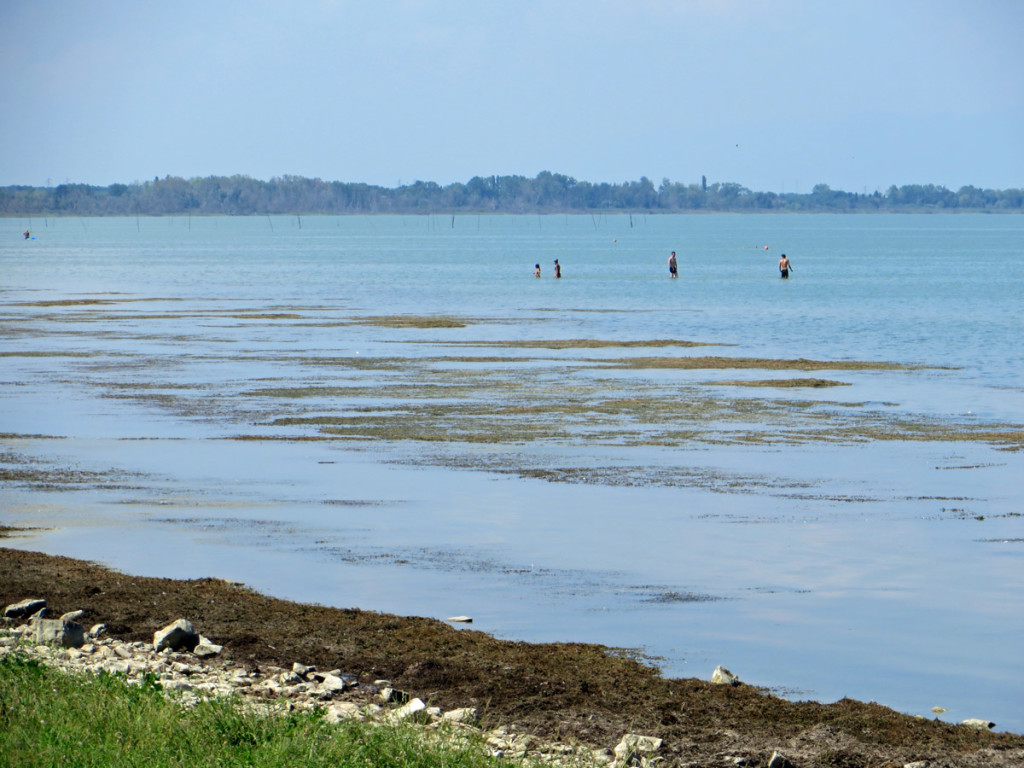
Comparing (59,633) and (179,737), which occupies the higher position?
(179,737)

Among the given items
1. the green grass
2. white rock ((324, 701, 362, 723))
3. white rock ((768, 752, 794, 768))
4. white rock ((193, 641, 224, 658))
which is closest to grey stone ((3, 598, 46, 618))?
white rock ((193, 641, 224, 658))

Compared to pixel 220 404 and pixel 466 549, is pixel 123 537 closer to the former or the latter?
pixel 466 549

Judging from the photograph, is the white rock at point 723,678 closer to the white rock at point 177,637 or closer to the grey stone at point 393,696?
the grey stone at point 393,696

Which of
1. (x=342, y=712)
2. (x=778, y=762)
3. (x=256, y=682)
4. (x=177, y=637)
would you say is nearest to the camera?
(x=778, y=762)

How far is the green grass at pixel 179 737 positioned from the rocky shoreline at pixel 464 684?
60 centimetres

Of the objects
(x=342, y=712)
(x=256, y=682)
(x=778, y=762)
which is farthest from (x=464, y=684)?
(x=778, y=762)

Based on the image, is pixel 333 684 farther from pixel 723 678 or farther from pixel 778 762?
pixel 778 762

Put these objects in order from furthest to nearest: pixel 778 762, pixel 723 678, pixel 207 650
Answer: pixel 207 650 < pixel 723 678 < pixel 778 762

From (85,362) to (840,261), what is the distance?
353ft

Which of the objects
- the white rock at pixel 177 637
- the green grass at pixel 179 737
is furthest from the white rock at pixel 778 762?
the white rock at pixel 177 637

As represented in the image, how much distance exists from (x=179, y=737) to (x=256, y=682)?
86.6 inches

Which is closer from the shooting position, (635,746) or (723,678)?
(635,746)

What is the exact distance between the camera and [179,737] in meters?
8.51

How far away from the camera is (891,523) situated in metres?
18.0
